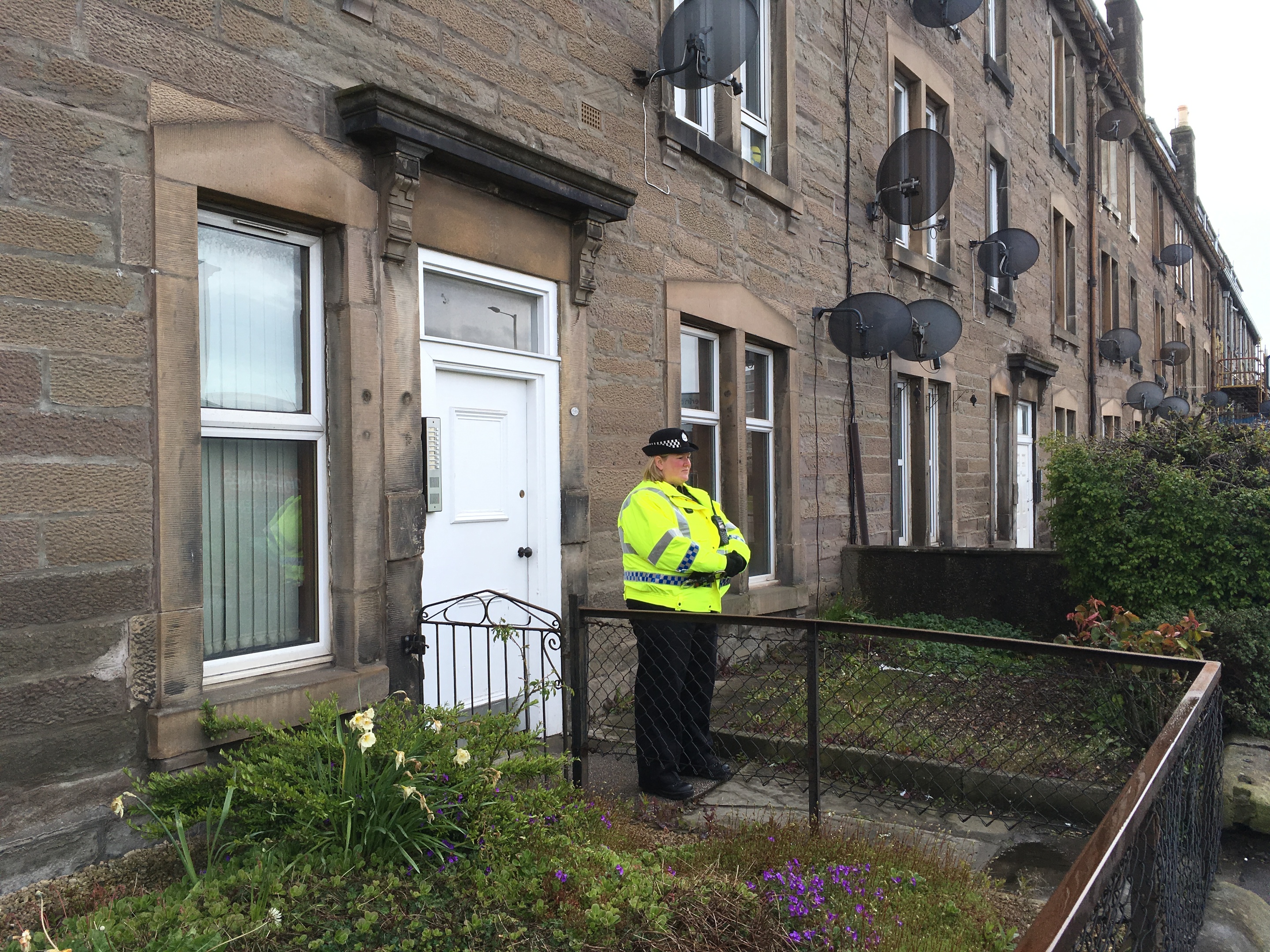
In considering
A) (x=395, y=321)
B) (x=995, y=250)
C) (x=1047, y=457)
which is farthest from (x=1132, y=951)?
(x=1047, y=457)

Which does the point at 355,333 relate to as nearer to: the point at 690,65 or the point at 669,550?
the point at 669,550

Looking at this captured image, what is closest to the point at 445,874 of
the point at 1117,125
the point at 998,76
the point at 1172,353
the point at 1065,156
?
the point at 998,76

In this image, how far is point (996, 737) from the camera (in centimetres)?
543

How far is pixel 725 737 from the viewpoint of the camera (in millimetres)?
5633

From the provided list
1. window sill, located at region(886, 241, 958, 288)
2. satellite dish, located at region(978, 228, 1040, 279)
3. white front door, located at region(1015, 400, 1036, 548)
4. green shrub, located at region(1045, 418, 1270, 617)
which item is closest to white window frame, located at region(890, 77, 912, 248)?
window sill, located at region(886, 241, 958, 288)

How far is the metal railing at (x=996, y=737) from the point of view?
7.18ft

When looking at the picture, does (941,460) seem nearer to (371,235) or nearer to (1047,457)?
(1047,457)

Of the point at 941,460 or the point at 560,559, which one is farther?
the point at 941,460

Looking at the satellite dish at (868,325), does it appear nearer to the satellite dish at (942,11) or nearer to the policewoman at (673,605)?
the satellite dish at (942,11)

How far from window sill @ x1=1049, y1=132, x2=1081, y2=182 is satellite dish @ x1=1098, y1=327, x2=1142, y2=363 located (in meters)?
2.91

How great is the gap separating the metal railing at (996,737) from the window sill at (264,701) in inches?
36.9

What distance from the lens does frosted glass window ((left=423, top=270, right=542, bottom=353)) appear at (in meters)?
5.16

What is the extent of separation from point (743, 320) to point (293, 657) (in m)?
4.53

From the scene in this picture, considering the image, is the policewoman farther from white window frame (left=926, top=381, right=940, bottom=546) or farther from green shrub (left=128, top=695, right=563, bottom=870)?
white window frame (left=926, top=381, right=940, bottom=546)
